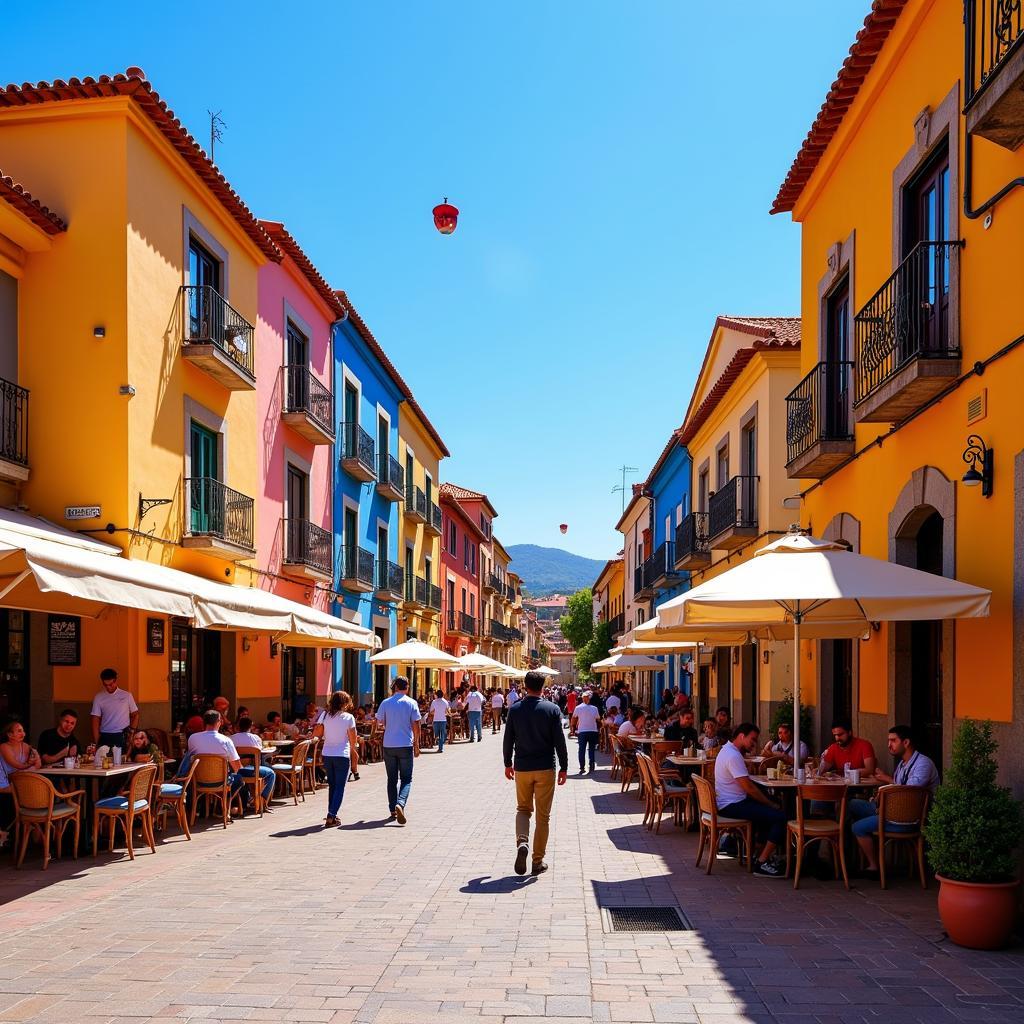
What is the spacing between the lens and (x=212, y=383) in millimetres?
16109

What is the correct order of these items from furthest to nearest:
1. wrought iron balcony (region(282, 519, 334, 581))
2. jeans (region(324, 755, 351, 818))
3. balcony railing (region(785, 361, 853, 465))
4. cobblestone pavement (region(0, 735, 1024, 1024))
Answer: wrought iron balcony (region(282, 519, 334, 581)), balcony railing (region(785, 361, 853, 465)), jeans (region(324, 755, 351, 818)), cobblestone pavement (region(0, 735, 1024, 1024))

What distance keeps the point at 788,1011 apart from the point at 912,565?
608 centimetres

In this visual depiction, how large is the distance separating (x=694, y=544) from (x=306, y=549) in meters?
8.33

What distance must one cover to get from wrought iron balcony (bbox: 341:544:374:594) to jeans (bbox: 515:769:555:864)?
15782 millimetres

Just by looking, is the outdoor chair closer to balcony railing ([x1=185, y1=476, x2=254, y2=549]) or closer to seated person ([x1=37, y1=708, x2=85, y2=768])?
seated person ([x1=37, y1=708, x2=85, y2=768])

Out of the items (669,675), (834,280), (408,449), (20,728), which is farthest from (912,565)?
(408,449)

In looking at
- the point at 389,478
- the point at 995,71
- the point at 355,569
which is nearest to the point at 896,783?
the point at 995,71

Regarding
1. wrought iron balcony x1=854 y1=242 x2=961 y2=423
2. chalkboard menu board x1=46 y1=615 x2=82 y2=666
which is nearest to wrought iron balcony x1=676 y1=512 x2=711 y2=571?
wrought iron balcony x1=854 y1=242 x2=961 y2=423

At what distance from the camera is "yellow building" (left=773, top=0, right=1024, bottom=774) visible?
25.3ft

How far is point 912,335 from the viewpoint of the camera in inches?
375

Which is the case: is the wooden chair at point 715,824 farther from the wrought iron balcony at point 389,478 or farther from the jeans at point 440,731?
the wrought iron balcony at point 389,478

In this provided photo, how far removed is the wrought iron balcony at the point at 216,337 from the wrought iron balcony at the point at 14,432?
8.25 ft

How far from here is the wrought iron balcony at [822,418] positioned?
1237 cm

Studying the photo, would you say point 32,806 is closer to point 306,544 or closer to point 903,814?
point 903,814
